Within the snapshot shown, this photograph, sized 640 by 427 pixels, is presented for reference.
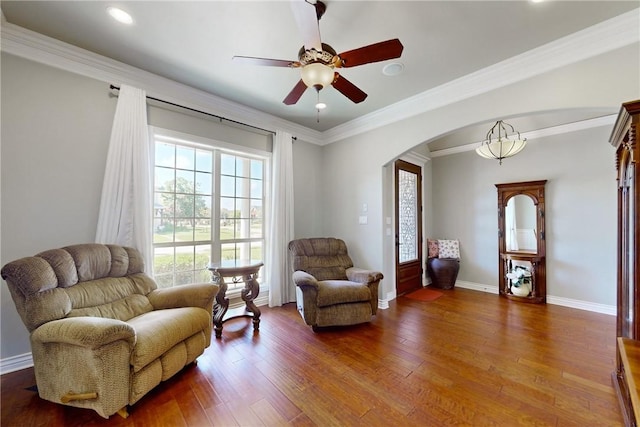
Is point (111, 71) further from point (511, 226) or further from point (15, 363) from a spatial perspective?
point (511, 226)

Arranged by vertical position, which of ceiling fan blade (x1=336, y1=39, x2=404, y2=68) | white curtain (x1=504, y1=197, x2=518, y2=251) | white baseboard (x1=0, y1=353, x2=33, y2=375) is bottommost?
white baseboard (x1=0, y1=353, x2=33, y2=375)

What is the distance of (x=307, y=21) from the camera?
1546 millimetres

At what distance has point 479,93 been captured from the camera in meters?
2.74

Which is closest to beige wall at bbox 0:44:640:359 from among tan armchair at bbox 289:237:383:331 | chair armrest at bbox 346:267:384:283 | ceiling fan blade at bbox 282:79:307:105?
chair armrest at bbox 346:267:384:283

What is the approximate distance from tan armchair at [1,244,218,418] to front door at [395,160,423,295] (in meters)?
3.19

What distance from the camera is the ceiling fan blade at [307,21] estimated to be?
142 centimetres

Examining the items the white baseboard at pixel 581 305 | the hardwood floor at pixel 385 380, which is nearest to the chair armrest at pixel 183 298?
the hardwood floor at pixel 385 380

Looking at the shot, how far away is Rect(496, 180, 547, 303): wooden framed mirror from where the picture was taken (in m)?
3.95

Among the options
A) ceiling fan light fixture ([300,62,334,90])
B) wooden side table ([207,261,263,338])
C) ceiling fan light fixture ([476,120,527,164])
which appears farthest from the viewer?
ceiling fan light fixture ([476,120,527,164])

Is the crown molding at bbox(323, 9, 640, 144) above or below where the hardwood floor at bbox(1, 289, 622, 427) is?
above

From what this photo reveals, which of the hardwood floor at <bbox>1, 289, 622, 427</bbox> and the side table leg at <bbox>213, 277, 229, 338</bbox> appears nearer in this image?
the hardwood floor at <bbox>1, 289, 622, 427</bbox>

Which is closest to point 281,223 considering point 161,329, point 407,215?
point 161,329

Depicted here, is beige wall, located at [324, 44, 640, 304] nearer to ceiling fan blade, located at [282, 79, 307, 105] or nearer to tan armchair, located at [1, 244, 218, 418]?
ceiling fan blade, located at [282, 79, 307, 105]

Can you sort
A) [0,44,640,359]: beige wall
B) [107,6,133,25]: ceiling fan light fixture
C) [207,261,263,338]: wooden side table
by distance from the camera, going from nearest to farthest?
[107,6,133,25]: ceiling fan light fixture < [0,44,640,359]: beige wall < [207,261,263,338]: wooden side table
